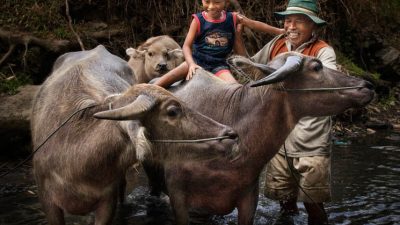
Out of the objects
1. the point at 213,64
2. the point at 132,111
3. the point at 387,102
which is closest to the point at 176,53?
the point at 213,64

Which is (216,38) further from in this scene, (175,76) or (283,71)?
(283,71)

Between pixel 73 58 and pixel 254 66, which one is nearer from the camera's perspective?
pixel 254 66

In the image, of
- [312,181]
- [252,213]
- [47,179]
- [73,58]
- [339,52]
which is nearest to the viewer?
[47,179]

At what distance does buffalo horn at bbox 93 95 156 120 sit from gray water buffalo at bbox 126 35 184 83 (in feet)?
14.7

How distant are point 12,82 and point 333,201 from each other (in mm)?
5544

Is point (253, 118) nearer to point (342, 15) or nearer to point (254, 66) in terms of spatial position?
point (254, 66)

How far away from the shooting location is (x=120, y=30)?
428 inches

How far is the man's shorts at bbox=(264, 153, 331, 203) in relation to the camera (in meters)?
4.97

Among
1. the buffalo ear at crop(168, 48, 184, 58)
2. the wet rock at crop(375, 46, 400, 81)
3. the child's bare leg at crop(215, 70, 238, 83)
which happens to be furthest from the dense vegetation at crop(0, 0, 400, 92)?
the child's bare leg at crop(215, 70, 238, 83)

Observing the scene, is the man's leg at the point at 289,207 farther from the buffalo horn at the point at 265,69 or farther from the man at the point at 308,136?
the buffalo horn at the point at 265,69

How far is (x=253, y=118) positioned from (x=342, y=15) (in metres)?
8.73

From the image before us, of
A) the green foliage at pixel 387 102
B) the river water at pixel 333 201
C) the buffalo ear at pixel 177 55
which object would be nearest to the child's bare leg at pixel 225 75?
the river water at pixel 333 201

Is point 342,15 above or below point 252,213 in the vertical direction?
above

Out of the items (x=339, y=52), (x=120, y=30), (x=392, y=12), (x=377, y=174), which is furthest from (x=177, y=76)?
(x=392, y=12)
